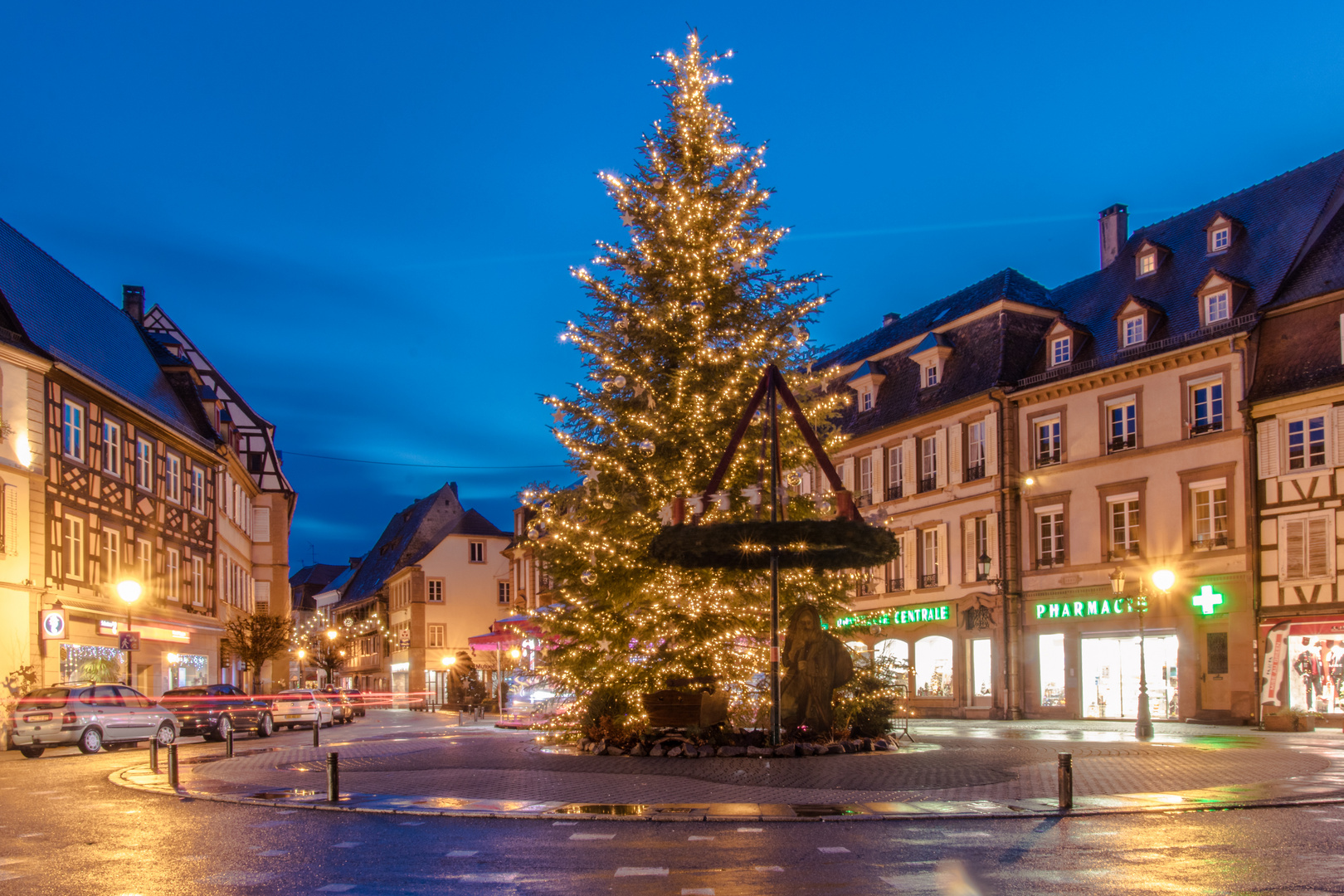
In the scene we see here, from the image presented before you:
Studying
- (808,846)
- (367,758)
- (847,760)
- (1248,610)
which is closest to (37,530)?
(367,758)

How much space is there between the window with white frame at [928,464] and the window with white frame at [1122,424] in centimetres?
792

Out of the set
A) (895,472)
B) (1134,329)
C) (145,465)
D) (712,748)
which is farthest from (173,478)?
(1134,329)

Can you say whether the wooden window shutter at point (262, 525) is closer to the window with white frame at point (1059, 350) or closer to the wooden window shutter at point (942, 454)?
the wooden window shutter at point (942, 454)

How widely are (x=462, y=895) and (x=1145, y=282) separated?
34845 mm

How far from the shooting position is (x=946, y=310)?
48.3 meters

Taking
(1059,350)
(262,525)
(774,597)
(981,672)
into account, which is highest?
(1059,350)

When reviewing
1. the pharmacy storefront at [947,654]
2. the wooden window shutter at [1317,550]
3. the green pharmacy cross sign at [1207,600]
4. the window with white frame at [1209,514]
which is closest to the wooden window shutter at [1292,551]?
the wooden window shutter at [1317,550]

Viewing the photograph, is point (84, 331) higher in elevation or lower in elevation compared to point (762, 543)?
higher

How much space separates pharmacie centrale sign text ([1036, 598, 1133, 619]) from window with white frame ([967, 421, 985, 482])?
5.11m

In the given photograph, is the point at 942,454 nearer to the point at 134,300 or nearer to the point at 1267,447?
the point at 1267,447

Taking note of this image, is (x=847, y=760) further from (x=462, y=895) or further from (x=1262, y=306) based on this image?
(x=1262, y=306)

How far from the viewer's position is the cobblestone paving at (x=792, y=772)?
15.5m

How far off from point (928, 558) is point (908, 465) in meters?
3.50

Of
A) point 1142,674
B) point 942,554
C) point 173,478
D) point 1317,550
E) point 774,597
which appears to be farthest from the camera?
point 173,478
